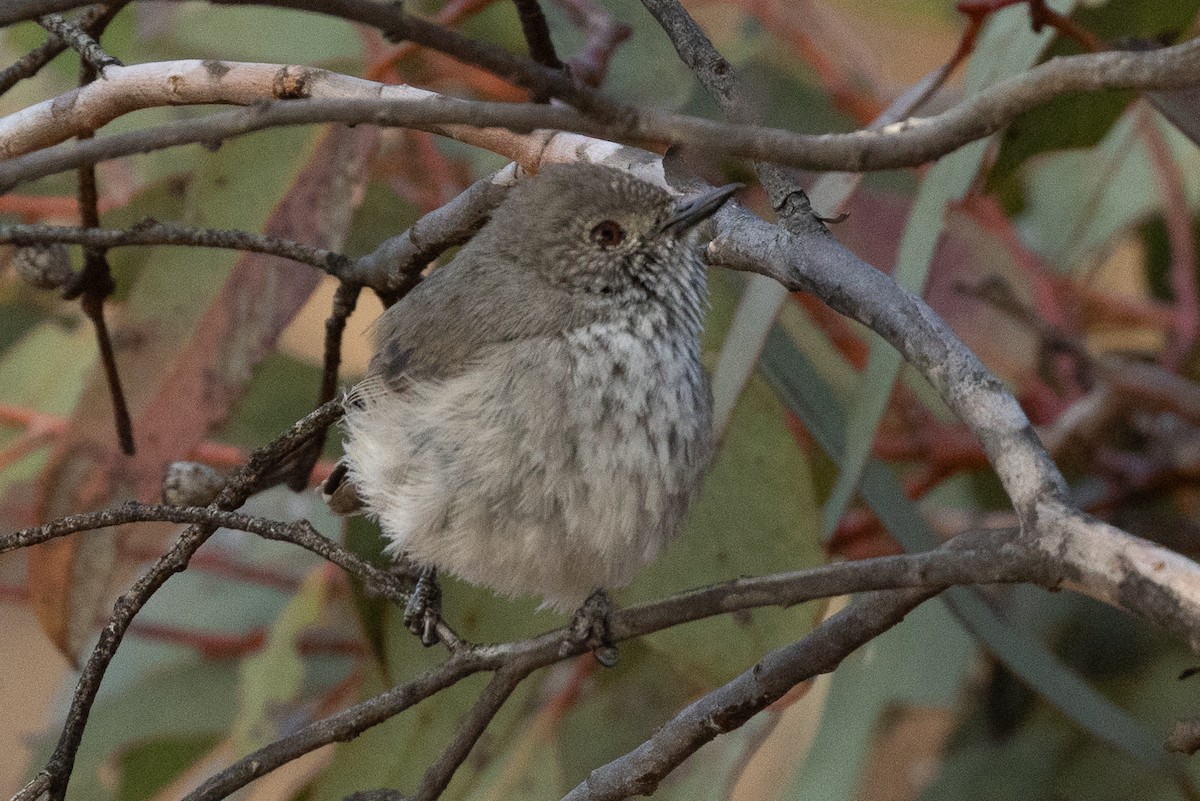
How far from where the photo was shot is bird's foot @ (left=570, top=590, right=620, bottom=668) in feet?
3.90

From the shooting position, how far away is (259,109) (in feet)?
2.62

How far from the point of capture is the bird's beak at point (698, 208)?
1.31 m

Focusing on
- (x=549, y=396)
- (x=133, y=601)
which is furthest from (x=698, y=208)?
(x=133, y=601)

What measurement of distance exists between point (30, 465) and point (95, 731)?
1.78ft

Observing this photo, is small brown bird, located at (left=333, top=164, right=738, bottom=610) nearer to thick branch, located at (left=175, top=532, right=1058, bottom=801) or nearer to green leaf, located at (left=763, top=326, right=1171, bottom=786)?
thick branch, located at (left=175, top=532, right=1058, bottom=801)

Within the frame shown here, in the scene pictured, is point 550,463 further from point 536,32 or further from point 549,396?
point 536,32

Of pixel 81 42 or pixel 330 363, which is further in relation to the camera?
pixel 330 363

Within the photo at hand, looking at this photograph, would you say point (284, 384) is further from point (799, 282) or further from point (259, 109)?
point (259, 109)

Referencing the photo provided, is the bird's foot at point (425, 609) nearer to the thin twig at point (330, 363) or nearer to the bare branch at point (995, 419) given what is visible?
Answer: the thin twig at point (330, 363)

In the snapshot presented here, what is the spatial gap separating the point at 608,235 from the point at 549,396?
0.27 metres

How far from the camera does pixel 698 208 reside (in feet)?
4.39

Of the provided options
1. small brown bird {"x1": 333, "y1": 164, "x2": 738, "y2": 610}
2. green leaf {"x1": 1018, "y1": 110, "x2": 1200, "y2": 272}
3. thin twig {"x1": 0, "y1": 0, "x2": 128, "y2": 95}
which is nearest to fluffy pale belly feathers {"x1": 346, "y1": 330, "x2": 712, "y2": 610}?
small brown bird {"x1": 333, "y1": 164, "x2": 738, "y2": 610}

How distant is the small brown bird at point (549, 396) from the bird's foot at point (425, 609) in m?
0.07

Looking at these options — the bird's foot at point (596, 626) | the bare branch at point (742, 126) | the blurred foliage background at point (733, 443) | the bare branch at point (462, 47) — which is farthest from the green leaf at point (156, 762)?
the bare branch at point (462, 47)
